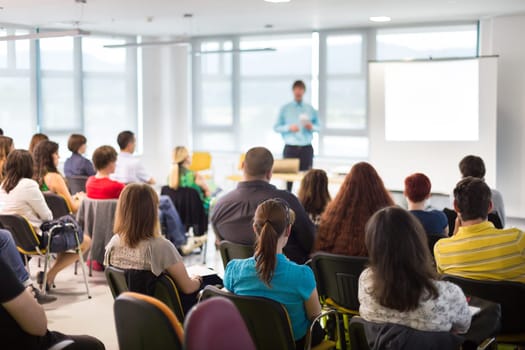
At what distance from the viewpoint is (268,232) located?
3.07 meters

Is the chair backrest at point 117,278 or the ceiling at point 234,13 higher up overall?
the ceiling at point 234,13

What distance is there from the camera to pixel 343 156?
1162cm

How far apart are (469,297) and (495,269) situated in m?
0.33

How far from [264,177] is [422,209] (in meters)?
1.08

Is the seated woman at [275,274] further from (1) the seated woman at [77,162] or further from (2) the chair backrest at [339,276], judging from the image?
(1) the seated woman at [77,162]

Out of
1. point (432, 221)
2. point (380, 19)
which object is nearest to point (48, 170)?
point (432, 221)

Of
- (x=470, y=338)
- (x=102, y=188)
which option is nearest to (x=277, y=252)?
(x=470, y=338)

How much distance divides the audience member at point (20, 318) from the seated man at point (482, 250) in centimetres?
189

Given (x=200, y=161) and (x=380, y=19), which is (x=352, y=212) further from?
(x=200, y=161)

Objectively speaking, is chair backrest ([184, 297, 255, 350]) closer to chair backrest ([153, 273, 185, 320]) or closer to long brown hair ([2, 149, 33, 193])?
chair backrest ([153, 273, 185, 320])

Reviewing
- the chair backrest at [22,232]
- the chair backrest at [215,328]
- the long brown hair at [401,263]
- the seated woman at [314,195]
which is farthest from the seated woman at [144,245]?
the chair backrest at [22,232]

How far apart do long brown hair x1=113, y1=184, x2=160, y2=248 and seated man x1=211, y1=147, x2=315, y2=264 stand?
751 millimetres

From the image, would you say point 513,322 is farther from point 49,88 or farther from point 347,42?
point 49,88

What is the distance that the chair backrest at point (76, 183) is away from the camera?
291 inches
